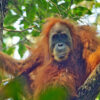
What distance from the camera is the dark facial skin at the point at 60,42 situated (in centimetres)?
320

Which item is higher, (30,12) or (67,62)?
(30,12)

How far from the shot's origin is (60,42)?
3416 mm

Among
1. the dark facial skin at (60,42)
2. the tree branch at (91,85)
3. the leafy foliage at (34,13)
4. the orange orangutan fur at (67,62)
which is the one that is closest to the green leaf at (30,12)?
the leafy foliage at (34,13)

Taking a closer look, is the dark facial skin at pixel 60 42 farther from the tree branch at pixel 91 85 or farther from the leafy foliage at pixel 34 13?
the tree branch at pixel 91 85

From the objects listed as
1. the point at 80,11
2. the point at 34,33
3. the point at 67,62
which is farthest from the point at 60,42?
the point at 34,33

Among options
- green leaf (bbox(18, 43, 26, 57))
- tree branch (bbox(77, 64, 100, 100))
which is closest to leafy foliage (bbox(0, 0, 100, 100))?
green leaf (bbox(18, 43, 26, 57))

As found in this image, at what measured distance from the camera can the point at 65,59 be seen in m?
3.27

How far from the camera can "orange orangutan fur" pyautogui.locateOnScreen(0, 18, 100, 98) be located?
114 inches

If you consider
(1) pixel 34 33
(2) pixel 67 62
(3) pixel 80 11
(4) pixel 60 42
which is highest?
(3) pixel 80 11

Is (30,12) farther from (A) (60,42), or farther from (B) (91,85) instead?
(B) (91,85)

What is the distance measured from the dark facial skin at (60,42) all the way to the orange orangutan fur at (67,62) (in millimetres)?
92

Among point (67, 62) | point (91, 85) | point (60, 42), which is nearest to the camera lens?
point (91, 85)

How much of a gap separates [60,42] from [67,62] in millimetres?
402

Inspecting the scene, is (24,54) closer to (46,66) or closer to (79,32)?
(46,66)
